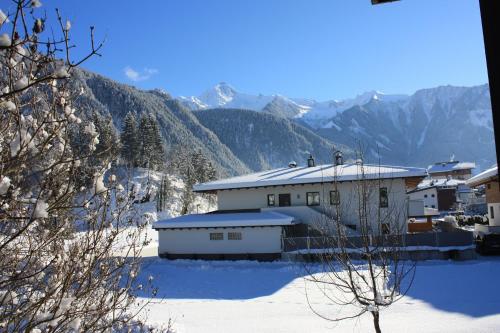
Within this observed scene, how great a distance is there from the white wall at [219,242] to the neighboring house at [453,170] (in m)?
104

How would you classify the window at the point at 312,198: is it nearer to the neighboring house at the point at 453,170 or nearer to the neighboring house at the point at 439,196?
the neighboring house at the point at 439,196

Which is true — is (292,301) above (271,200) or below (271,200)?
below

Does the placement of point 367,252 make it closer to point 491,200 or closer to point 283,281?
point 283,281

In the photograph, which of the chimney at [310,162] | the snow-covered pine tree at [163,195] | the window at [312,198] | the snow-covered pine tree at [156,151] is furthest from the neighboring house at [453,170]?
the window at [312,198]

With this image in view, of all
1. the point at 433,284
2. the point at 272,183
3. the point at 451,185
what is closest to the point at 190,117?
the point at 451,185

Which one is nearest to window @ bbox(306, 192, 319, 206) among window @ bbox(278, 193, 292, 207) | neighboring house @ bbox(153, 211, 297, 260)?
window @ bbox(278, 193, 292, 207)

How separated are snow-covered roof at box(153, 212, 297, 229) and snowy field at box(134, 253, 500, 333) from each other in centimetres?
291

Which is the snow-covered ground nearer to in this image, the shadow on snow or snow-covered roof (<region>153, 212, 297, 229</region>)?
the shadow on snow

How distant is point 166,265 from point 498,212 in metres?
25.0

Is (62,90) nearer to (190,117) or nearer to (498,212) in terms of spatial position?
(498,212)

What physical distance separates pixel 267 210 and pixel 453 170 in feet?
351

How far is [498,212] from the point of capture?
30.5 m

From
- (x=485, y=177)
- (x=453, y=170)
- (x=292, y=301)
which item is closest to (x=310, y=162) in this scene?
(x=485, y=177)

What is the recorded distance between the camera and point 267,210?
28688 mm
